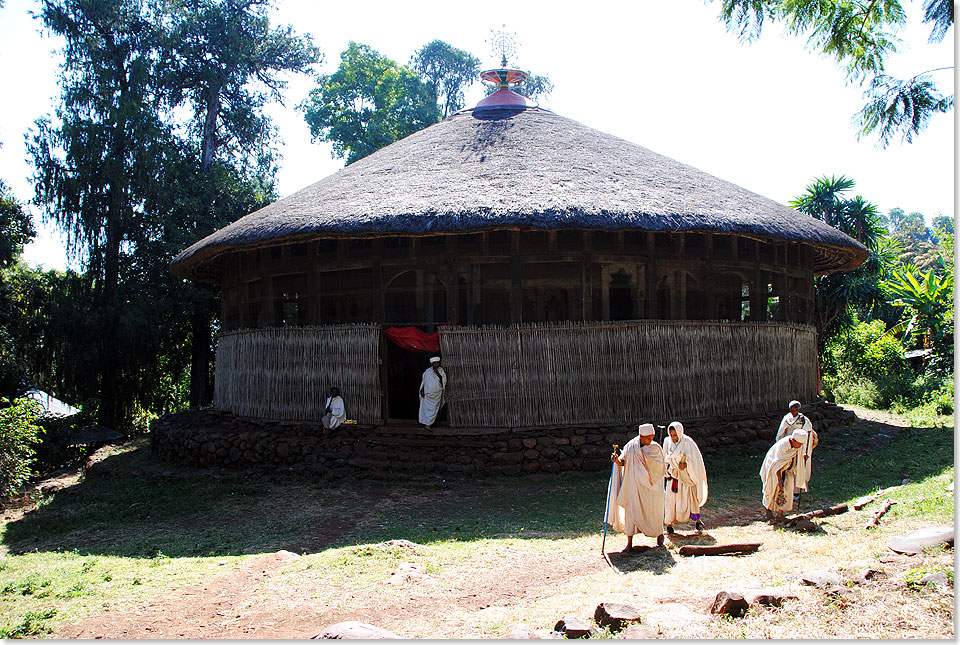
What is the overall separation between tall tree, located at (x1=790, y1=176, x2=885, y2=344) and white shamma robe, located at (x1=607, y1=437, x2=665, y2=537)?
16.2m

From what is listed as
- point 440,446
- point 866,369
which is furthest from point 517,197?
point 866,369

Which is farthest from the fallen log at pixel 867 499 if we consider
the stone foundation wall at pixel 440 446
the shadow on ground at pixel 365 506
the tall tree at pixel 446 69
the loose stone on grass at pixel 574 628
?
the tall tree at pixel 446 69

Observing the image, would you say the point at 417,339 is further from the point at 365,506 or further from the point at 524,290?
the point at 365,506

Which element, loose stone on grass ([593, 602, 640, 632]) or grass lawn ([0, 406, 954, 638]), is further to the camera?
grass lawn ([0, 406, 954, 638])

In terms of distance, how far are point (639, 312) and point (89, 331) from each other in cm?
1497

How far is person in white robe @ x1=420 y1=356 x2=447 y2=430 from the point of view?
37.0ft

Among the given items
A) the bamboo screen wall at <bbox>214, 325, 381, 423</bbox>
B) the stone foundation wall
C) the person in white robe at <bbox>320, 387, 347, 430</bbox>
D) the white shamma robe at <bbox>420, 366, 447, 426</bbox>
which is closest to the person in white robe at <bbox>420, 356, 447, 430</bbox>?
the white shamma robe at <bbox>420, 366, 447, 426</bbox>

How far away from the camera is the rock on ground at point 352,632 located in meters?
4.78

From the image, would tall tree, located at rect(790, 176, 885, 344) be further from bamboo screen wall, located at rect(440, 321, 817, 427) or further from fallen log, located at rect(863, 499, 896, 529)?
fallen log, located at rect(863, 499, 896, 529)

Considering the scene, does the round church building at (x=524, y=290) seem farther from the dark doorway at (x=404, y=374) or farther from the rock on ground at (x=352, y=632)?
the rock on ground at (x=352, y=632)

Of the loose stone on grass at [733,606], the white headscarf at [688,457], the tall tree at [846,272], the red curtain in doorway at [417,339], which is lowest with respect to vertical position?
the loose stone on grass at [733,606]

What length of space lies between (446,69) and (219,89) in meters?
15.5

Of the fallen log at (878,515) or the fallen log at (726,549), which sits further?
the fallen log at (878,515)

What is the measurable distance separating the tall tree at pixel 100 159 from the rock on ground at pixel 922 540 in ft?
61.5
